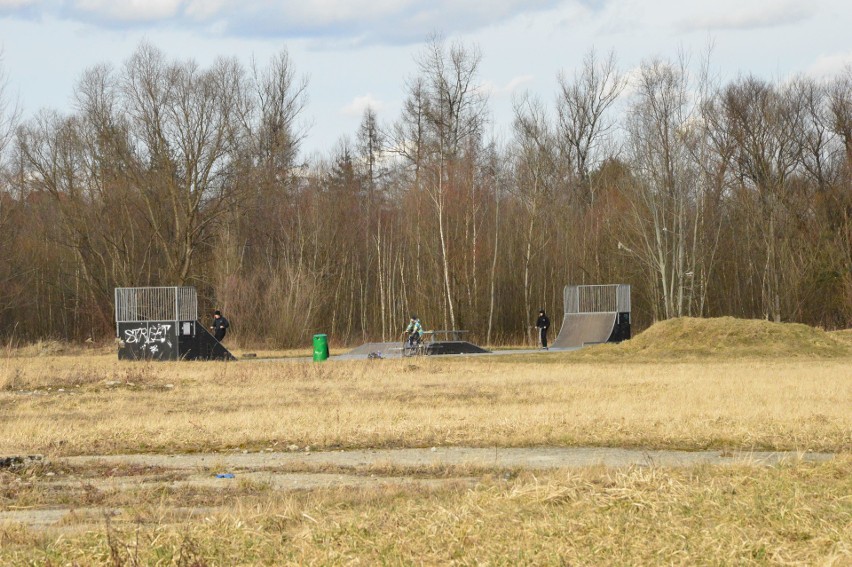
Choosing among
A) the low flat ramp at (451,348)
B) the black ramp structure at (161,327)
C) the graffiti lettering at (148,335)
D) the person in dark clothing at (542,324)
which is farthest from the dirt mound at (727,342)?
the graffiti lettering at (148,335)

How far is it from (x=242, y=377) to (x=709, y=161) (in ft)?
115

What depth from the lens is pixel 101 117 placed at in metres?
51.4

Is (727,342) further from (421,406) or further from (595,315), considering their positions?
(421,406)

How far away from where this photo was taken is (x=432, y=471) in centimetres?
1155

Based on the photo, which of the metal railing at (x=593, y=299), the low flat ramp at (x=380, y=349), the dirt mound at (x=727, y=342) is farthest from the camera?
the metal railing at (x=593, y=299)

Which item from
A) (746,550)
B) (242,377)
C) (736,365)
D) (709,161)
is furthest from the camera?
(709,161)

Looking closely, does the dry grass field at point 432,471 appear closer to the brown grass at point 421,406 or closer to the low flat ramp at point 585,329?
the brown grass at point 421,406

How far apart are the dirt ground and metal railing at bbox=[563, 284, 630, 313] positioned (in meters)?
29.1

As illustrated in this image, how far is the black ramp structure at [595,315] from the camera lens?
4097 centimetres

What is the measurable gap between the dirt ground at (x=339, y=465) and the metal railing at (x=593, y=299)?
2913 centimetres

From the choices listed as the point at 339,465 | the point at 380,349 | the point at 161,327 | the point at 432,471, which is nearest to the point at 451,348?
the point at 380,349

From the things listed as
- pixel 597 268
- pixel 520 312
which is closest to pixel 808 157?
pixel 597 268

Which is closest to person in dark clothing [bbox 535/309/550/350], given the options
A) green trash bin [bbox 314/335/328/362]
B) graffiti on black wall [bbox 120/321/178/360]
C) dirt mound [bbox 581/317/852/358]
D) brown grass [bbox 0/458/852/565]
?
dirt mound [bbox 581/317/852/358]

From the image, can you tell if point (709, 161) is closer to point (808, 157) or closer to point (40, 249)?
point (808, 157)
